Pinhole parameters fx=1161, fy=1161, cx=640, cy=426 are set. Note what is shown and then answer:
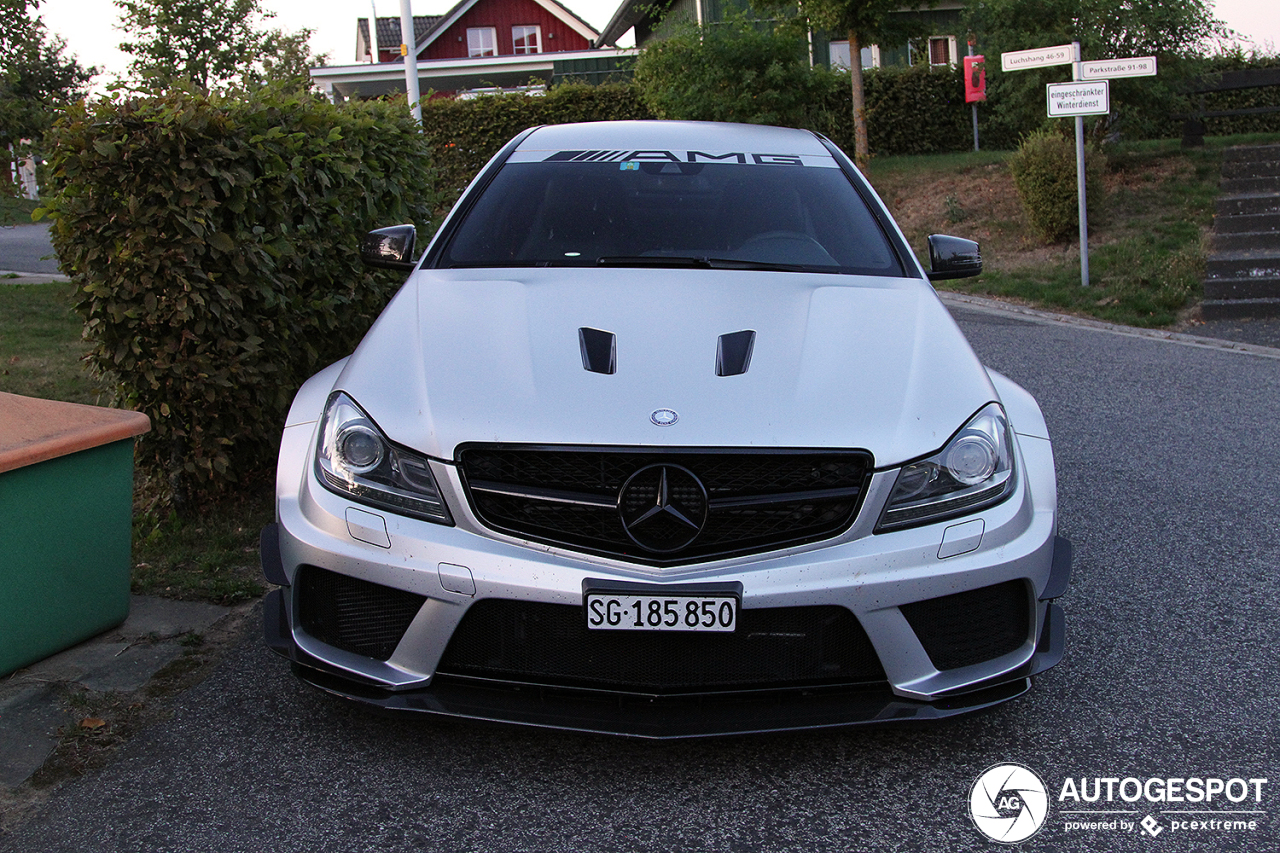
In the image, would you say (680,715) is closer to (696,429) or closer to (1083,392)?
(696,429)

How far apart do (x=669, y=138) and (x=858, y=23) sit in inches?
539

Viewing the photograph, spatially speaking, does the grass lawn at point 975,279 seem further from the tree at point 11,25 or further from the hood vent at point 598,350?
the hood vent at point 598,350

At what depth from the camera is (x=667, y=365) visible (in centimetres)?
302

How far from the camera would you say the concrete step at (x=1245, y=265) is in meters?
11.3

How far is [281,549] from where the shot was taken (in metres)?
2.98

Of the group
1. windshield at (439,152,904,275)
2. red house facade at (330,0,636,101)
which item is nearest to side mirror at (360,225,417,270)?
windshield at (439,152,904,275)

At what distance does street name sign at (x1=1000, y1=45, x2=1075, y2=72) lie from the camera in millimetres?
11703

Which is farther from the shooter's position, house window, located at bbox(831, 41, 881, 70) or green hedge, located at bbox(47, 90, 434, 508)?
house window, located at bbox(831, 41, 881, 70)

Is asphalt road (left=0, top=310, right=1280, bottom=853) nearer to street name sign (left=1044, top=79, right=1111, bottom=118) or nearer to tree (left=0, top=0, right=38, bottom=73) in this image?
tree (left=0, top=0, right=38, bottom=73)

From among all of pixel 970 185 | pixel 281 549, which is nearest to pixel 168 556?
pixel 281 549

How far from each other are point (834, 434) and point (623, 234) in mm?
1545

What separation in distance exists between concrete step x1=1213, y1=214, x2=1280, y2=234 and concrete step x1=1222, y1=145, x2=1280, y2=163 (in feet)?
7.88

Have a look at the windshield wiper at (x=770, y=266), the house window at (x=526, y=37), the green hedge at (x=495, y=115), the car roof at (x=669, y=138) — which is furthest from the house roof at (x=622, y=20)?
the windshield wiper at (x=770, y=266)

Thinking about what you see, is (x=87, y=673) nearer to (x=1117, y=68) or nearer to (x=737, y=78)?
(x=1117, y=68)
